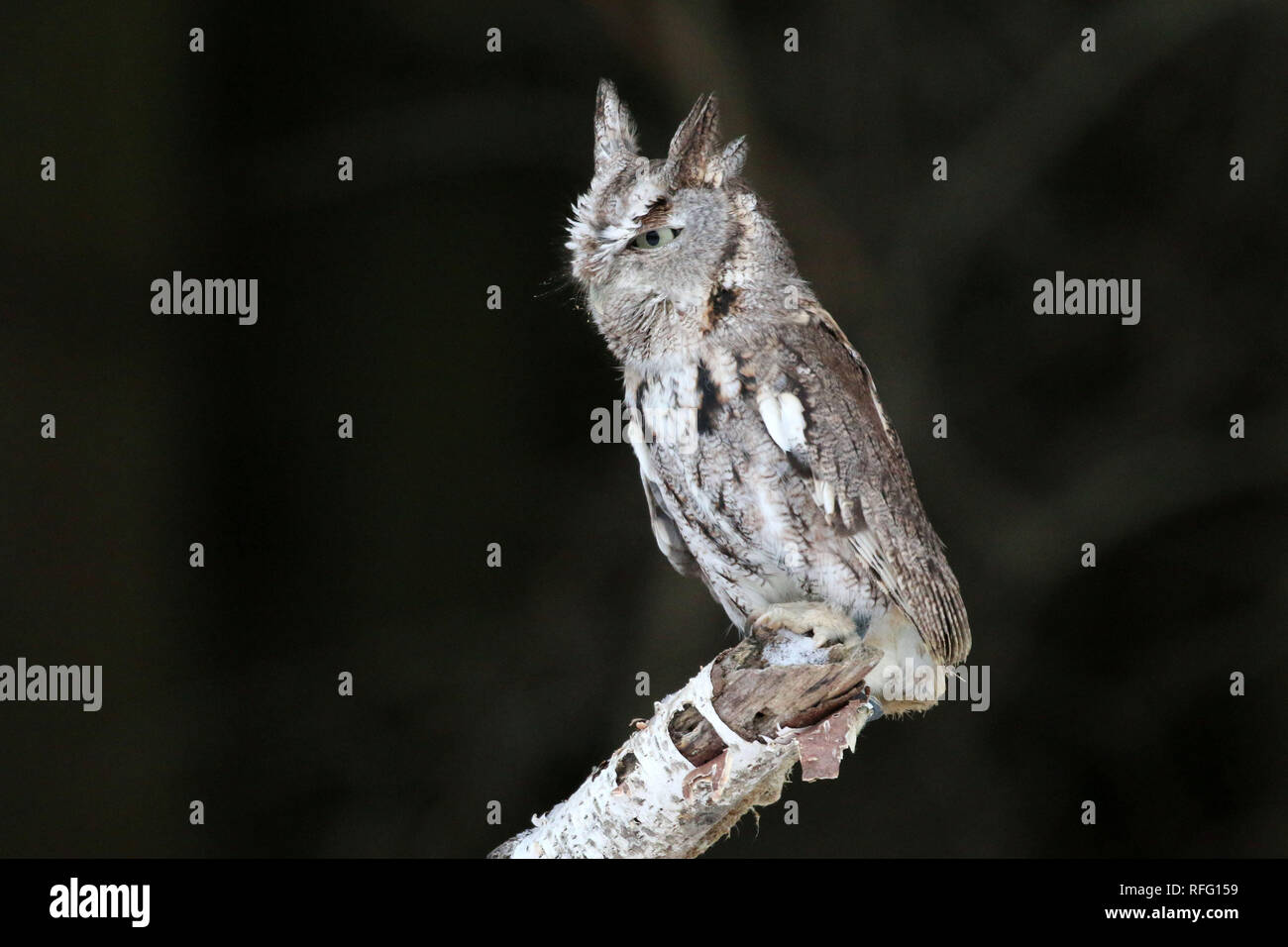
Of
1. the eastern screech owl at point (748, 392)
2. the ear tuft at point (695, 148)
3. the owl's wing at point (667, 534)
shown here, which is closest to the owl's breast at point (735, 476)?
the eastern screech owl at point (748, 392)

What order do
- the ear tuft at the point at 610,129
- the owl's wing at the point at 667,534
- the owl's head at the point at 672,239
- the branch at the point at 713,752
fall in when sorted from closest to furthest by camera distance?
1. the branch at the point at 713,752
2. the owl's head at the point at 672,239
3. the ear tuft at the point at 610,129
4. the owl's wing at the point at 667,534

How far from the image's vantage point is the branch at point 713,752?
182cm

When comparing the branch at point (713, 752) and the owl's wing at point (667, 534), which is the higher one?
the owl's wing at point (667, 534)

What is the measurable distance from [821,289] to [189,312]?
151cm

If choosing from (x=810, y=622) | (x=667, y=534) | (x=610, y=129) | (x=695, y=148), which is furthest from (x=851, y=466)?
(x=610, y=129)

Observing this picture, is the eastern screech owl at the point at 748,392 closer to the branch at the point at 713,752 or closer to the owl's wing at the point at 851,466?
the owl's wing at the point at 851,466

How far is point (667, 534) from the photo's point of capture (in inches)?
92.9

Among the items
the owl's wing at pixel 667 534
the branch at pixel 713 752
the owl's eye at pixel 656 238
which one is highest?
the owl's eye at pixel 656 238

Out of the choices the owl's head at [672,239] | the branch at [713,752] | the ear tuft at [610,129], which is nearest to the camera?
the branch at [713,752]

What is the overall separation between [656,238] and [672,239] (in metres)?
0.03

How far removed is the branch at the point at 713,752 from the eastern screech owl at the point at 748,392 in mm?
170

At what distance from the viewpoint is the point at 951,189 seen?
311 centimetres

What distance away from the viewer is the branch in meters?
1.82

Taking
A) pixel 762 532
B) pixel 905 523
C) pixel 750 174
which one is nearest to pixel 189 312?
pixel 750 174
